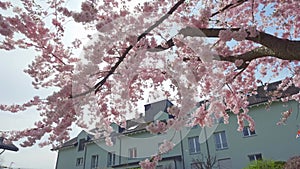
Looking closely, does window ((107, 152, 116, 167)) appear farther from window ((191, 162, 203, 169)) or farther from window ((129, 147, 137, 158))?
window ((191, 162, 203, 169))

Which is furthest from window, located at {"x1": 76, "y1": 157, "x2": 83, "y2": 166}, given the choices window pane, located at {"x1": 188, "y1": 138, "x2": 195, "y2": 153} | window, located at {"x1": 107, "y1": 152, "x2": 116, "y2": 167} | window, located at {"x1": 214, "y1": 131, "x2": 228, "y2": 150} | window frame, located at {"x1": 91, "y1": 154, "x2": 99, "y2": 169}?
window, located at {"x1": 214, "y1": 131, "x2": 228, "y2": 150}

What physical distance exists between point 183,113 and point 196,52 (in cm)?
120

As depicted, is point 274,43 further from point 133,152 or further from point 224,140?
point 133,152

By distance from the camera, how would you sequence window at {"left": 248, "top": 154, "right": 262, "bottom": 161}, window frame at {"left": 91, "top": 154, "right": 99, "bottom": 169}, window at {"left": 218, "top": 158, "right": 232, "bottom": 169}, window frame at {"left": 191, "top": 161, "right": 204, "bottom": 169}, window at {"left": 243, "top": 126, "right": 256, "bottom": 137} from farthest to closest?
1. window frame at {"left": 91, "top": 154, "right": 99, "bottom": 169}
2. window at {"left": 243, "top": 126, "right": 256, "bottom": 137}
3. window at {"left": 218, "top": 158, "right": 232, "bottom": 169}
4. window frame at {"left": 191, "top": 161, "right": 204, "bottom": 169}
5. window at {"left": 248, "top": 154, "right": 262, "bottom": 161}

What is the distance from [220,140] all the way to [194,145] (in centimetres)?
175

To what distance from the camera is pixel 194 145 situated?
1503cm

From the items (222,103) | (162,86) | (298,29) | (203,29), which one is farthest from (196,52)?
(298,29)

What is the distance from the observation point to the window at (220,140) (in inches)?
552

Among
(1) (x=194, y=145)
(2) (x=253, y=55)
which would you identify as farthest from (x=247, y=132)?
(2) (x=253, y=55)

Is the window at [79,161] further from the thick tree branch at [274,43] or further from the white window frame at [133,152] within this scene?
the thick tree branch at [274,43]

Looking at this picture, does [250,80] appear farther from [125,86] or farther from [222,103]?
[125,86]

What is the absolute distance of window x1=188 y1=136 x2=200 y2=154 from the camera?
48.7ft

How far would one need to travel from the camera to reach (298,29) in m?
5.10

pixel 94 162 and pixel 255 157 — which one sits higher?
pixel 94 162
